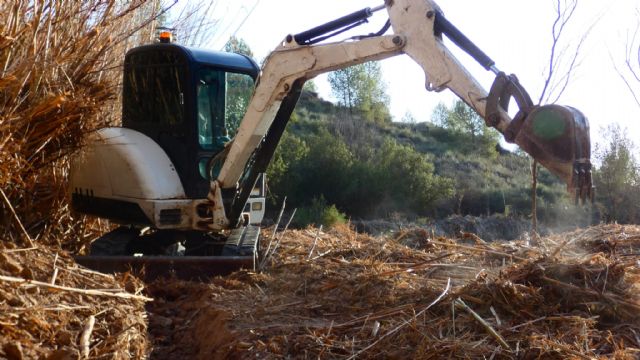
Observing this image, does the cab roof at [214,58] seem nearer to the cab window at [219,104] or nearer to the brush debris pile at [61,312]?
the cab window at [219,104]

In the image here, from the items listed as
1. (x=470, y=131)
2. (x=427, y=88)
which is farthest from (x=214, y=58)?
(x=470, y=131)

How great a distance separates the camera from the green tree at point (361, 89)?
91.8ft

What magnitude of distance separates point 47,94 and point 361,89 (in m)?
22.7

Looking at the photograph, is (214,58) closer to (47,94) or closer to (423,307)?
(47,94)

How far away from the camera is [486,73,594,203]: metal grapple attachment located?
5.19 meters

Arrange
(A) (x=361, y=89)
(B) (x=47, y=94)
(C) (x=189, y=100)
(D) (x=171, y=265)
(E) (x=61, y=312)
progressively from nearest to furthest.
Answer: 1. (E) (x=61, y=312)
2. (B) (x=47, y=94)
3. (D) (x=171, y=265)
4. (C) (x=189, y=100)
5. (A) (x=361, y=89)

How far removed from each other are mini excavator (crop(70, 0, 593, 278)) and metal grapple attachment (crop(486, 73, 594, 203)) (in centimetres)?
121

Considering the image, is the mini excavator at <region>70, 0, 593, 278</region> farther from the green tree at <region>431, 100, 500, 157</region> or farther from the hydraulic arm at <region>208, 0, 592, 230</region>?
the green tree at <region>431, 100, 500, 157</region>

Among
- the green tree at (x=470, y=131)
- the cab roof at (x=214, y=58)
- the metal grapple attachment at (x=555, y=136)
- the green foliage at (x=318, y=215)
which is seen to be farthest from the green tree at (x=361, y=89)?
the metal grapple attachment at (x=555, y=136)

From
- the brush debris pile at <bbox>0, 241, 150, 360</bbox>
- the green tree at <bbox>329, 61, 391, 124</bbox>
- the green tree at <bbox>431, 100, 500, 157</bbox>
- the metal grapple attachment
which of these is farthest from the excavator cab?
the green tree at <bbox>329, 61, 391, 124</bbox>

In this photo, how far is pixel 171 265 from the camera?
708 cm

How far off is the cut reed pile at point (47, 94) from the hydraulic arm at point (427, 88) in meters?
1.37

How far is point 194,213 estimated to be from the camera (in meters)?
7.60

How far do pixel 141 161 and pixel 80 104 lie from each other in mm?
891
